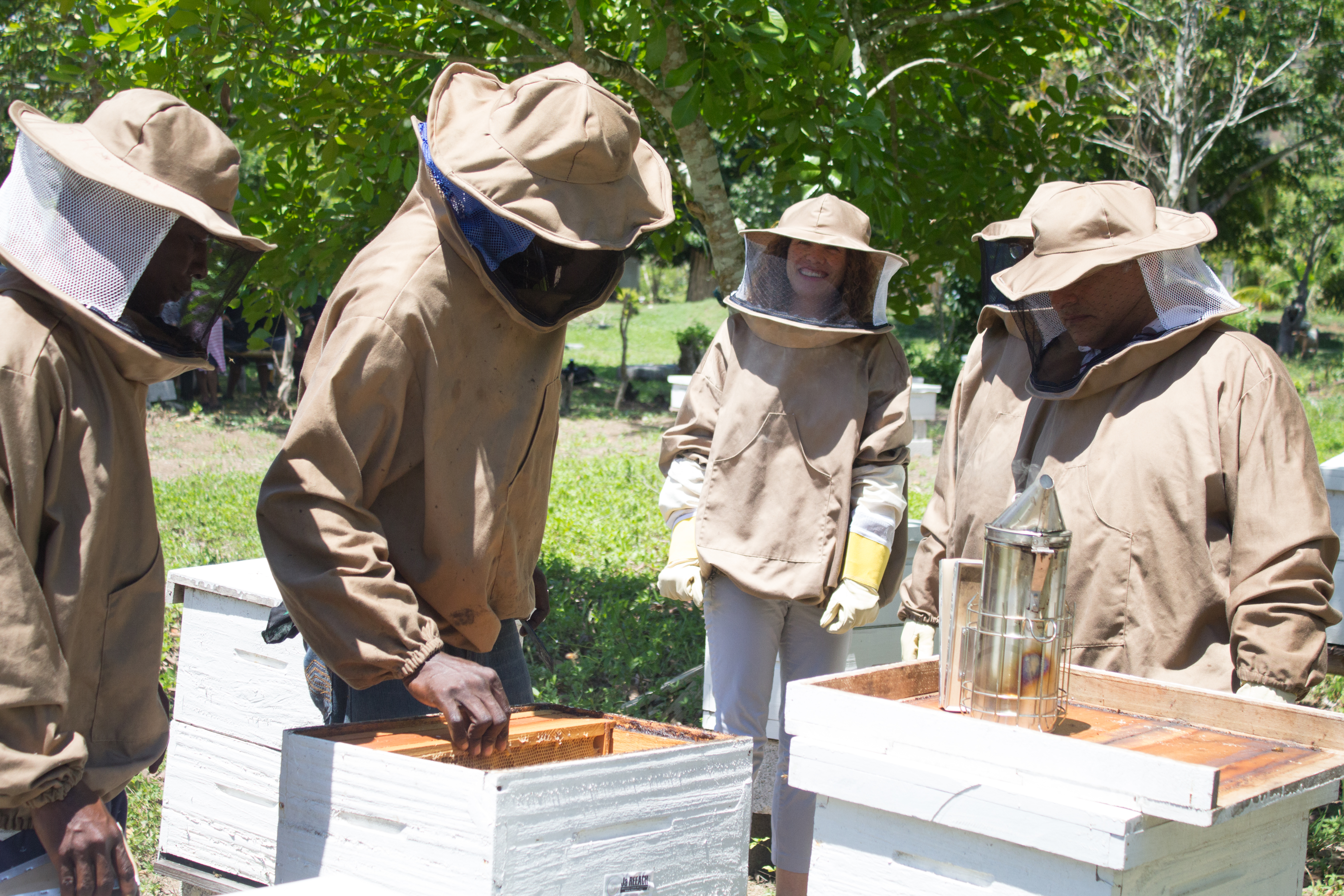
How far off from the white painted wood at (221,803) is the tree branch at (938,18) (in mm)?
3483

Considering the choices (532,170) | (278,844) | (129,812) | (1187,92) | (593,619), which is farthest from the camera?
(1187,92)

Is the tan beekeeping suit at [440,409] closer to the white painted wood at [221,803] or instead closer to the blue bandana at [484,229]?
the blue bandana at [484,229]

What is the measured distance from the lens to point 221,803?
298cm

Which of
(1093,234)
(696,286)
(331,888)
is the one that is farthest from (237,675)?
(696,286)

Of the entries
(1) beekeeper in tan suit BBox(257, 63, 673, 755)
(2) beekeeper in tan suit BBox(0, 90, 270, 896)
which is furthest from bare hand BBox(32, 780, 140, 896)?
(1) beekeeper in tan suit BBox(257, 63, 673, 755)

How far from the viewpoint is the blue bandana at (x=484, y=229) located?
6.29ft

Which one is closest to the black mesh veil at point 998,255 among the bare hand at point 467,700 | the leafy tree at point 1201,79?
the bare hand at point 467,700

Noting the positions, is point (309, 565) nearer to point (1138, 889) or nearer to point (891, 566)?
point (1138, 889)

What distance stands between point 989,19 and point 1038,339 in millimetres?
2468

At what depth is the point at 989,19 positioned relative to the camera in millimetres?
4371

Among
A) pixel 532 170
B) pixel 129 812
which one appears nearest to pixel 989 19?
pixel 532 170

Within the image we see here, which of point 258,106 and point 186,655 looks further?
point 258,106

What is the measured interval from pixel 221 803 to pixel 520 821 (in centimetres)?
189

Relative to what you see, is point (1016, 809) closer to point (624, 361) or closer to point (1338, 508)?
point (1338, 508)
